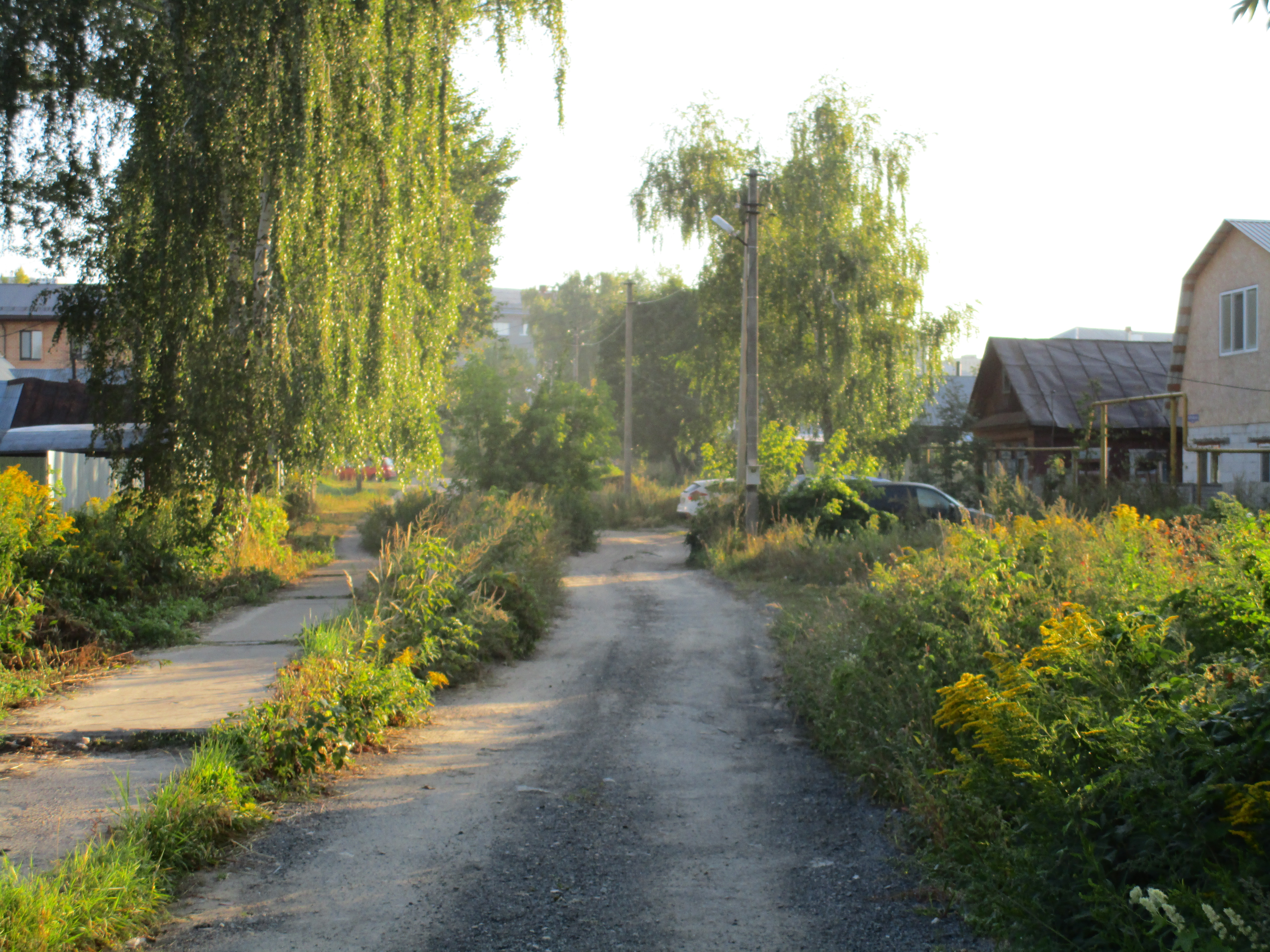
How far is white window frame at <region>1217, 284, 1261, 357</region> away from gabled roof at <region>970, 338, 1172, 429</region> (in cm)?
527

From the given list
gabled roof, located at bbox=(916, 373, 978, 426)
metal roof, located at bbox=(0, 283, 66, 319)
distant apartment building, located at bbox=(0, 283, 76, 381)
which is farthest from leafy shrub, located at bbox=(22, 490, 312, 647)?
distant apartment building, located at bbox=(0, 283, 76, 381)

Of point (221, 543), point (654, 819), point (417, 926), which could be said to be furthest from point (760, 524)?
point (417, 926)

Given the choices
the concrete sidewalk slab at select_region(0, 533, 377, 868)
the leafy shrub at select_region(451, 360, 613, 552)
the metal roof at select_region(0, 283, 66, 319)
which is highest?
the metal roof at select_region(0, 283, 66, 319)

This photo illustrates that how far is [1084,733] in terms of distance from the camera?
12.5ft

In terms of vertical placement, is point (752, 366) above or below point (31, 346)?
below

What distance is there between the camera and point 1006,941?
11.7 feet

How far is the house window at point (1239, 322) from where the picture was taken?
21.9 metres

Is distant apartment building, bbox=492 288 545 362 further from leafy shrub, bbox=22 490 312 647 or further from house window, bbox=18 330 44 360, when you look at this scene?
leafy shrub, bbox=22 490 312 647

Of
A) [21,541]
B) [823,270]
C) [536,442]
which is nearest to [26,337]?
[536,442]

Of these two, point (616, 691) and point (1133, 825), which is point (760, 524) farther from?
point (1133, 825)

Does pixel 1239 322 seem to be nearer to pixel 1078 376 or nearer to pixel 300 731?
pixel 1078 376

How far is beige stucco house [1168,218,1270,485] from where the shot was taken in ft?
70.6

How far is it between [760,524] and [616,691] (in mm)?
11865

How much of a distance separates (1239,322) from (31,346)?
42.9 metres
